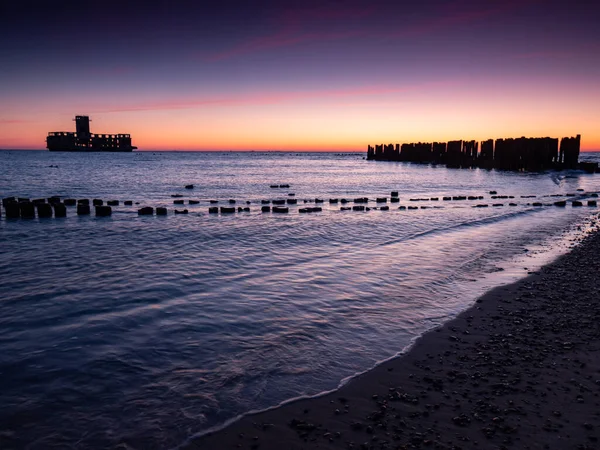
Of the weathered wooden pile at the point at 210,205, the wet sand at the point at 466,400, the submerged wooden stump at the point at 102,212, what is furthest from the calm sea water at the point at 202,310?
the submerged wooden stump at the point at 102,212

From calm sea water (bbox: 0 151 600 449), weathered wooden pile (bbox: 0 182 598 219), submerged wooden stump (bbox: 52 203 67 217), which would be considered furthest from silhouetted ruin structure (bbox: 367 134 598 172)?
submerged wooden stump (bbox: 52 203 67 217)

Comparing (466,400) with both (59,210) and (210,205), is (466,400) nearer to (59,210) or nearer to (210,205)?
(59,210)

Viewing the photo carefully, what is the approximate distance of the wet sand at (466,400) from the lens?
4516 mm

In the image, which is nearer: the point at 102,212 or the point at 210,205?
the point at 102,212

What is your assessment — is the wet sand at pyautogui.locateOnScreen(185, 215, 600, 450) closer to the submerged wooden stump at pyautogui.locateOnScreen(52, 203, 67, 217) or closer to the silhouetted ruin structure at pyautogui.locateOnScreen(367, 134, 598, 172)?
the submerged wooden stump at pyautogui.locateOnScreen(52, 203, 67, 217)

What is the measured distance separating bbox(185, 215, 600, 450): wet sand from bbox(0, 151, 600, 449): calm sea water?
1.36ft

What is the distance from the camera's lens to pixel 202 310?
877 centimetres

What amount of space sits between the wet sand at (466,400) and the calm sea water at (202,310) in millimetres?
415

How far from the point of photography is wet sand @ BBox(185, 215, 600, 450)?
4516 mm

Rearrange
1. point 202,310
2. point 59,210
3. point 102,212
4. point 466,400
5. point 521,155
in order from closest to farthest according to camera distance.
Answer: point 466,400
point 202,310
point 59,210
point 102,212
point 521,155

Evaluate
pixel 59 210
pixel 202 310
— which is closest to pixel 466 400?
pixel 202 310

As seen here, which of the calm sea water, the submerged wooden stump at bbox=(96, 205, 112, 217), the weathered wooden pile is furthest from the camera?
the submerged wooden stump at bbox=(96, 205, 112, 217)

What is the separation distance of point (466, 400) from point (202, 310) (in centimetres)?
565

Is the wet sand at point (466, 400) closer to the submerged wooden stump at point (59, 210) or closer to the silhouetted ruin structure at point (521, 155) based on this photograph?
the submerged wooden stump at point (59, 210)
